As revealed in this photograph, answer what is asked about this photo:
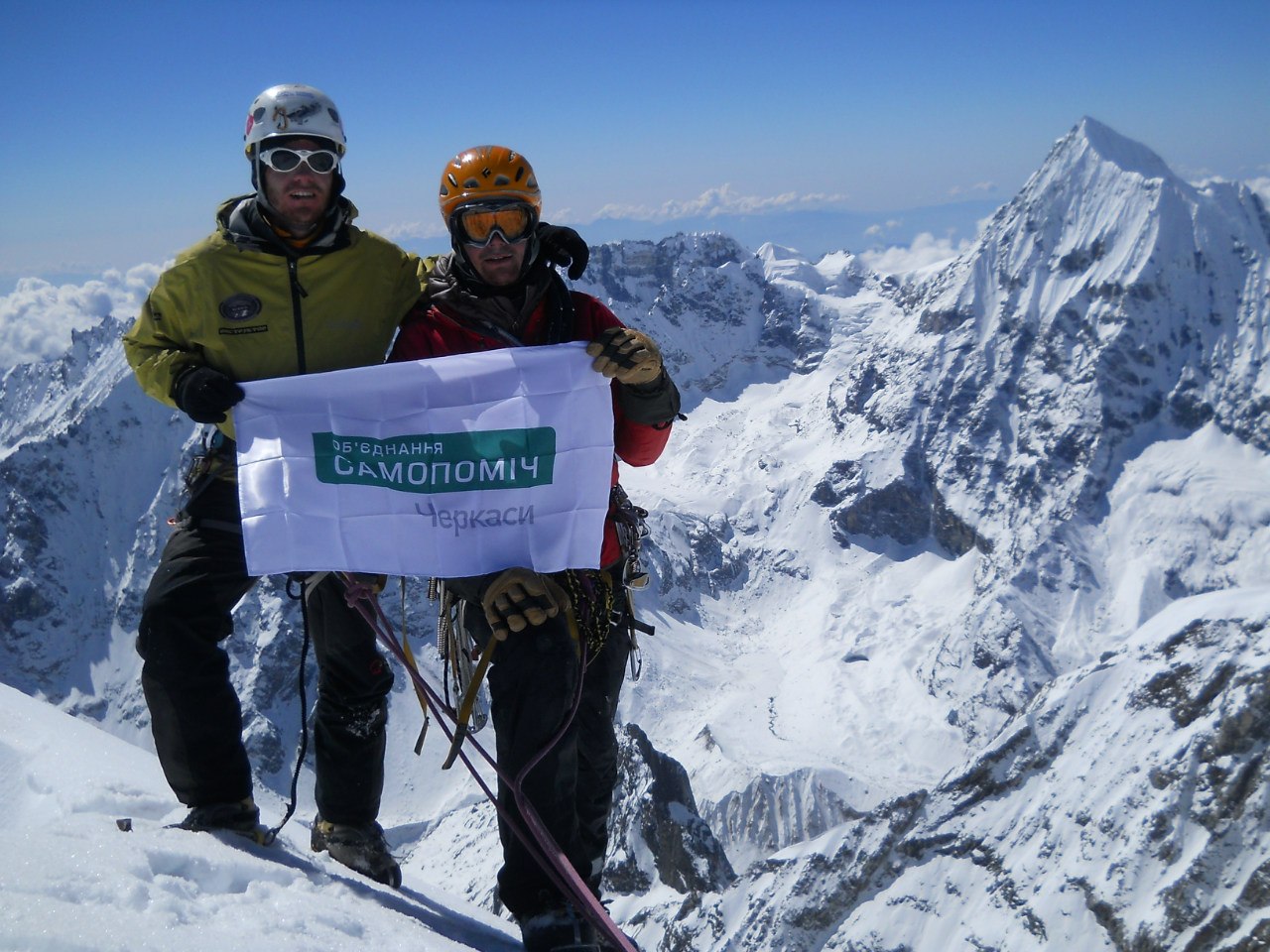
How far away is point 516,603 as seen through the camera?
5.62m

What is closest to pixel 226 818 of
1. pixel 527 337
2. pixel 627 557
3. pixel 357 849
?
pixel 357 849

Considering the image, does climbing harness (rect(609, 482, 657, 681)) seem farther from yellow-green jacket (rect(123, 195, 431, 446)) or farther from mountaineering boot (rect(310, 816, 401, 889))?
mountaineering boot (rect(310, 816, 401, 889))

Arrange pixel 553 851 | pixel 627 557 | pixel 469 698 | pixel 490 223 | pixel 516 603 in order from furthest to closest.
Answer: pixel 627 557
pixel 490 223
pixel 469 698
pixel 516 603
pixel 553 851

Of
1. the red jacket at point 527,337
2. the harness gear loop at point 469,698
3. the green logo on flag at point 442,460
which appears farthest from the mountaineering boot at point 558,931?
the green logo on flag at point 442,460

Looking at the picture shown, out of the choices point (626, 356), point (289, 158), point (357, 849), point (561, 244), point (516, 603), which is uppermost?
point (289, 158)

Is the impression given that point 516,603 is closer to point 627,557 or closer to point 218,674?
point 627,557

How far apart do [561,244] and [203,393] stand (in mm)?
2481

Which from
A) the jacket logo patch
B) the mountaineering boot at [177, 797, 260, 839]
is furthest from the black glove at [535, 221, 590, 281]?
the mountaineering boot at [177, 797, 260, 839]

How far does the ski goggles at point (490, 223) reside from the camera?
6148mm

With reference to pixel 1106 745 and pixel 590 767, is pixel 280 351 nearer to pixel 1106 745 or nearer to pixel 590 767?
pixel 590 767

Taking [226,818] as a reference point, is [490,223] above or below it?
above

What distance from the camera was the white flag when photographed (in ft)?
20.1

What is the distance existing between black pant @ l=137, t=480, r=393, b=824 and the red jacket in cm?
159

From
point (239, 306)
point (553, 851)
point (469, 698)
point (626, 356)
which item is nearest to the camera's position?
point (553, 851)
